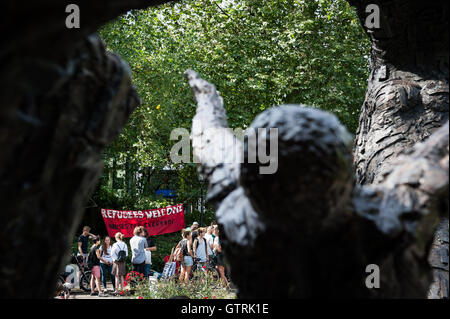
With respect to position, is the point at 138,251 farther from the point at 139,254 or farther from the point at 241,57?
the point at 241,57

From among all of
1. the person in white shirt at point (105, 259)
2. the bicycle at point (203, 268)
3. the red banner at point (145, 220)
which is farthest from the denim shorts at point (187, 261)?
the red banner at point (145, 220)

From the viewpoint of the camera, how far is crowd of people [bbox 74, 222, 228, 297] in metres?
8.51

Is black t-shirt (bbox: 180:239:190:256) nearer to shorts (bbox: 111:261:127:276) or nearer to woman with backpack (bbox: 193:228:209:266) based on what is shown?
woman with backpack (bbox: 193:228:209:266)

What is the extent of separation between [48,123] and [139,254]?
306 inches

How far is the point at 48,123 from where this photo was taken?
1045 mm

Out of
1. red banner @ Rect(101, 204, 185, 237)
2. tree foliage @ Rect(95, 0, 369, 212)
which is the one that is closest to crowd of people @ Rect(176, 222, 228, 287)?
tree foliage @ Rect(95, 0, 369, 212)

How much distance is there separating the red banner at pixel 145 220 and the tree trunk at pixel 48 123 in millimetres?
12146

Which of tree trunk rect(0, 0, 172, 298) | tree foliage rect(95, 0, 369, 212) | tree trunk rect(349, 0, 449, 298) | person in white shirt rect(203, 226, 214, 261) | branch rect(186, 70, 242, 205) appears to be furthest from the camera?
tree foliage rect(95, 0, 369, 212)

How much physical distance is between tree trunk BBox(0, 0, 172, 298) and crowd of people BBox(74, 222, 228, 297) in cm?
720

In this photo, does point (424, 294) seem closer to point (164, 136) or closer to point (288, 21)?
point (288, 21)

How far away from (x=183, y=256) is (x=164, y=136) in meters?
6.72

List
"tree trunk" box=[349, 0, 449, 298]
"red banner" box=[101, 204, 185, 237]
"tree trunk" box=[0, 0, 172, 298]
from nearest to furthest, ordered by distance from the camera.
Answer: "tree trunk" box=[0, 0, 172, 298]
"tree trunk" box=[349, 0, 449, 298]
"red banner" box=[101, 204, 185, 237]

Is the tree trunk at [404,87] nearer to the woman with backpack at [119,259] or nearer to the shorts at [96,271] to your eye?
the woman with backpack at [119,259]
